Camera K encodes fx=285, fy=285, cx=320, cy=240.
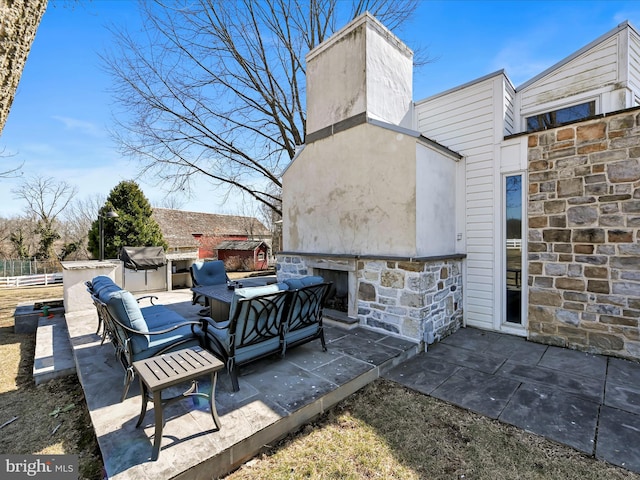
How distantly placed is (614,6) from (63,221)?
33.2 m

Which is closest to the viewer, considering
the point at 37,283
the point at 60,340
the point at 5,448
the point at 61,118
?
the point at 5,448

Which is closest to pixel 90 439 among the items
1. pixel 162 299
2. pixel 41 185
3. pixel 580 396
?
pixel 580 396

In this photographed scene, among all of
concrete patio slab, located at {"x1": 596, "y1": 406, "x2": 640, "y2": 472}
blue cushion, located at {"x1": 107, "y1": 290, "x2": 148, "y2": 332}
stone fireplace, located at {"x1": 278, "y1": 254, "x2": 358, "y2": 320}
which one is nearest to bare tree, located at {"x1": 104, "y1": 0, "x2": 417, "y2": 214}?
stone fireplace, located at {"x1": 278, "y1": 254, "x2": 358, "y2": 320}

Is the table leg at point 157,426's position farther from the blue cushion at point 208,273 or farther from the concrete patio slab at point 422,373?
the blue cushion at point 208,273

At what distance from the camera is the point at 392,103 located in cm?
581

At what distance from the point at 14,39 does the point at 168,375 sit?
7.15ft

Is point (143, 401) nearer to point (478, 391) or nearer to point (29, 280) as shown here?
point (478, 391)

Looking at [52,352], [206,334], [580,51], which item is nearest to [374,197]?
[206,334]

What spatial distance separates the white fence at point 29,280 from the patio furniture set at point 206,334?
632 inches

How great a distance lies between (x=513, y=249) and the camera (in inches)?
202

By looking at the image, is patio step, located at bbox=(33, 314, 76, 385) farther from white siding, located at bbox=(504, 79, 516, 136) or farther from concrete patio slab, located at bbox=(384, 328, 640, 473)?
white siding, located at bbox=(504, 79, 516, 136)

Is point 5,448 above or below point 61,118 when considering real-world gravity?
below

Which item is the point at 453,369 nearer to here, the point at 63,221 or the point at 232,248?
the point at 232,248

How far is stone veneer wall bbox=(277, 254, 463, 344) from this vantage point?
4.43 meters
